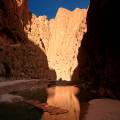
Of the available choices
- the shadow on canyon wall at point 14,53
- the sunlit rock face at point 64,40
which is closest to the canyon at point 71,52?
the shadow on canyon wall at point 14,53

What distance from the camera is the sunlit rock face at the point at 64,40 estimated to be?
107669 mm

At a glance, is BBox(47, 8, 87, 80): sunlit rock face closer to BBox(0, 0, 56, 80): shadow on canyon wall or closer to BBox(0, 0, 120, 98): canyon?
BBox(0, 0, 120, 98): canyon

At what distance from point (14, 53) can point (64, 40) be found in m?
85.5

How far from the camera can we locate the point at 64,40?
125562 mm

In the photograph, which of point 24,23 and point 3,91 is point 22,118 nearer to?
point 3,91

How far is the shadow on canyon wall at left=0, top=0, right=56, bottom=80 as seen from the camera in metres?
38.8

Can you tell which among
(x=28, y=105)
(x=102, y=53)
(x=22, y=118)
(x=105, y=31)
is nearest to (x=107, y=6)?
(x=105, y=31)

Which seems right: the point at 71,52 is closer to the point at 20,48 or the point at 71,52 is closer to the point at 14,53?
the point at 20,48

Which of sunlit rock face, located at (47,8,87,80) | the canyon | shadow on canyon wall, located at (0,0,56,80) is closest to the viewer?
the canyon

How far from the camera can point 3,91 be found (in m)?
22.3

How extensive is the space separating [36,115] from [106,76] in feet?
29.0

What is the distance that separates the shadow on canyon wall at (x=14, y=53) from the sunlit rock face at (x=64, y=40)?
50466 mm

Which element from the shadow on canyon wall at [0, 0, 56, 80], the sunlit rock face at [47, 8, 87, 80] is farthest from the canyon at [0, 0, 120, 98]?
the sunlit rock face at [47, 8, 87, 80]

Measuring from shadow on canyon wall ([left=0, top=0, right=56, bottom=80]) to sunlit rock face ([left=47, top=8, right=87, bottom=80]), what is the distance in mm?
50466
